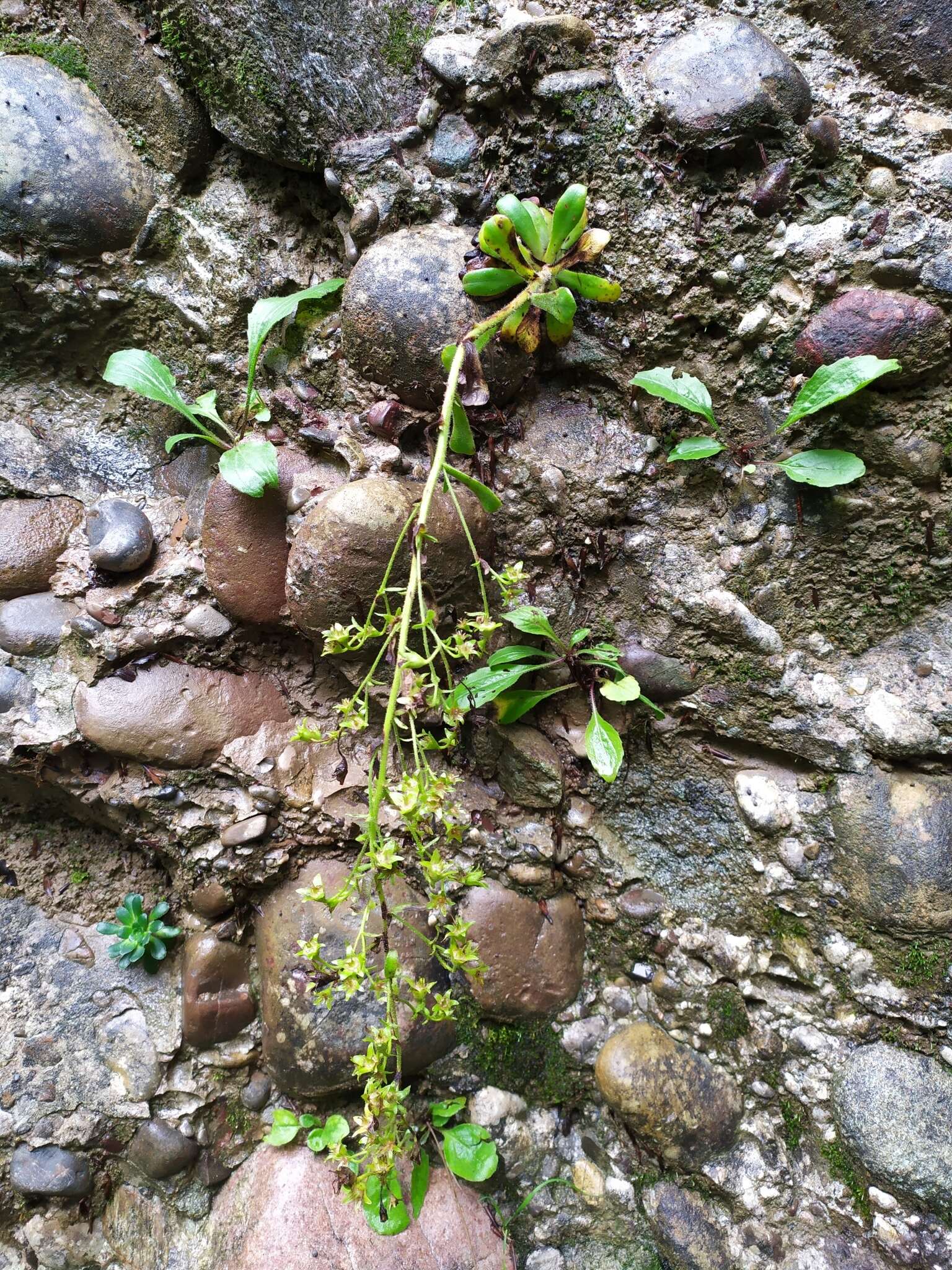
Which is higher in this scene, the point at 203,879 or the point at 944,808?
the point at 944,808

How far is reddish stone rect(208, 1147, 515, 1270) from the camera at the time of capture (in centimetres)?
195

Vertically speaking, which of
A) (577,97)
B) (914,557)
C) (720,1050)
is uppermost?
(577,97)

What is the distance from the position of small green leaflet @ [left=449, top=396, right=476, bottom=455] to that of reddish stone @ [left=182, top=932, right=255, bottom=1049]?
1.70 meters

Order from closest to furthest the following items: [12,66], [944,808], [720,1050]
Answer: [944,808] → [720,1050] → [12,66]

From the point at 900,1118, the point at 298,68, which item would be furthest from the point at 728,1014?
the point at 298,68

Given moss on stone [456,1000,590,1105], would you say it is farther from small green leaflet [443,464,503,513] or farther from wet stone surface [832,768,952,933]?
small green leaflet [443,464,503,513]

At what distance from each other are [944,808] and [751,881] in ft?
1.81

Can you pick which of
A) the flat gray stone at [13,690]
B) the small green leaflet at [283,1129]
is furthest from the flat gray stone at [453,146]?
the small green leaflet at [283,1129]

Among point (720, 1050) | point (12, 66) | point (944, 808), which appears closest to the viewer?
point (944, 808)

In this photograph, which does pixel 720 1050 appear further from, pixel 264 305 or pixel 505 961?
pixel 264 305

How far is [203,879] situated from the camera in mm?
2184

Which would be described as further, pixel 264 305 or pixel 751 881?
pixel 264 305

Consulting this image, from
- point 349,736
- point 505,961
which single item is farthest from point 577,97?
point 505,961

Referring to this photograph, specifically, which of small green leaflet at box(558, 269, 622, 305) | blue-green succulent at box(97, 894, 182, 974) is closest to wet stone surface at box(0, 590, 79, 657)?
blue-green succulent at box(97, 894, 182, 974)
